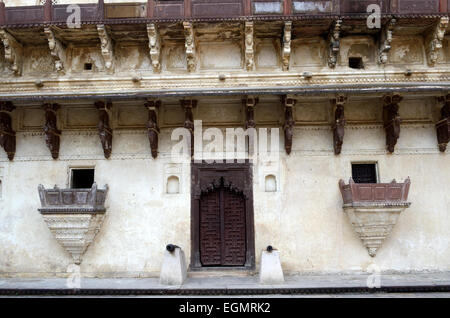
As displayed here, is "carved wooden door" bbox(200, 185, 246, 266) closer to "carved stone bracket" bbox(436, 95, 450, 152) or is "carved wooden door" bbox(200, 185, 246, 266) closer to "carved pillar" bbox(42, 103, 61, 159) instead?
"carved pillar" bbox(42, 103, 61, 159)

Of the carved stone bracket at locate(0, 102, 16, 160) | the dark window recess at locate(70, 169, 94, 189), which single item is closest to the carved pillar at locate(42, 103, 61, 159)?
the dark window recess at locate(70, 169, 94, 189)

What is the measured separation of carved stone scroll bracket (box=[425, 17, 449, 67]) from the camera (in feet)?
23.4

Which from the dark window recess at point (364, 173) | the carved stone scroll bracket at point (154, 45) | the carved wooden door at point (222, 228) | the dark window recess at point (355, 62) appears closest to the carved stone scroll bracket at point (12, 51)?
the carved stone scroll bracket at point (154, 45)

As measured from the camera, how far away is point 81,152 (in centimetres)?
768

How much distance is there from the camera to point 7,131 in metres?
7.55

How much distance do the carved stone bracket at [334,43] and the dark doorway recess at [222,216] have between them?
241 cm

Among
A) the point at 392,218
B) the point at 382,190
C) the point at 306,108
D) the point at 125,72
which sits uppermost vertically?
the point at 125,72

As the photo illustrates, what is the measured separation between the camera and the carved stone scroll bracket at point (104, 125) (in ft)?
24.0

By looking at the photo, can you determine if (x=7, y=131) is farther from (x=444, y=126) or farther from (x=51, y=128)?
(x=444, y=126)

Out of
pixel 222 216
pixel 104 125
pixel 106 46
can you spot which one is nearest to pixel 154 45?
pixel 106 46

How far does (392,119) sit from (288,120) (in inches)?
71.2
